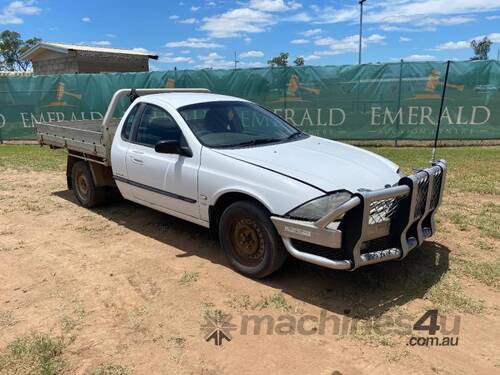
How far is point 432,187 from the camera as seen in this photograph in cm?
402

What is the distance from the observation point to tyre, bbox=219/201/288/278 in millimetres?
3834

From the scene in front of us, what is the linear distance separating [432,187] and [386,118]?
8.15 meters

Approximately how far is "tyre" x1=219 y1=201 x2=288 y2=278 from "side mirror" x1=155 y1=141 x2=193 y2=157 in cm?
80

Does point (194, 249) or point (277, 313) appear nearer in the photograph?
point (277, 313)

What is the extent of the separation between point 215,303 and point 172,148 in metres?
1.64

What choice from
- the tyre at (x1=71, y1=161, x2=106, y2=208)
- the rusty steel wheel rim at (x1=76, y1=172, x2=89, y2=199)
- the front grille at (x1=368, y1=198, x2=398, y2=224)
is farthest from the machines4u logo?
the rusty steel wheel rim at (x1=76, y1=172, x2=89, y2=199)

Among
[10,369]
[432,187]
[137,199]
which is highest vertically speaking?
[432,187]


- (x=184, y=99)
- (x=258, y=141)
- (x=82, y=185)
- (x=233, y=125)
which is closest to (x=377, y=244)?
(x=258, y=141)

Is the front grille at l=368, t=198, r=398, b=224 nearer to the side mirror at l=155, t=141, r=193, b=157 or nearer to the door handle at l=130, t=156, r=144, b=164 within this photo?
the side mirror at l=155, t=141, r=193, b=157

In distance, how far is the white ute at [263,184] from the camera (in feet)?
11.6

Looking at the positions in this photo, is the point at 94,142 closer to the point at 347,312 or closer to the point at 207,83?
the point at 347,312

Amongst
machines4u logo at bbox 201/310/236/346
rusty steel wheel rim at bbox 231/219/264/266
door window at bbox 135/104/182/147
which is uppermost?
door window at bbox 135/104/182/147

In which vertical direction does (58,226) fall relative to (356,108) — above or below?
below

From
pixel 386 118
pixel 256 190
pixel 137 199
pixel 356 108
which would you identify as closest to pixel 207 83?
pixel 356 108
